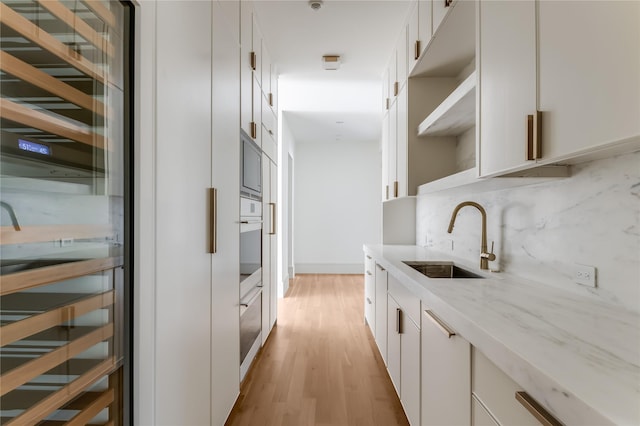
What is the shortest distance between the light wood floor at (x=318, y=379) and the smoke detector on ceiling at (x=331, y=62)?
273 centimetres

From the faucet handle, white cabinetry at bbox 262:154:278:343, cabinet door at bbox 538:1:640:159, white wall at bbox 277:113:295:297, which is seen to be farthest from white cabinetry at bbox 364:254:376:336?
cabinet door at bbox 538:1:640:159

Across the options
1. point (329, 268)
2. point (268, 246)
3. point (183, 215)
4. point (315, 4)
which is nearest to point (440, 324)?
point (183, 215)

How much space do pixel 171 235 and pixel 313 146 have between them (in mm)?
6520

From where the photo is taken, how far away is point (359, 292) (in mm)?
5785

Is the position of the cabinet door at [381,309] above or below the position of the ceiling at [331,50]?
below

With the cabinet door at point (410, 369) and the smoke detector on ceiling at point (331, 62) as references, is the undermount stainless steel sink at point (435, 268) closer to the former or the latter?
the cabinet door at point (410, 369)

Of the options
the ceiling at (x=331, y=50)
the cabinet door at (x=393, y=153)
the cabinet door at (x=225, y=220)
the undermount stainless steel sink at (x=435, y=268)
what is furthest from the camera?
the cabinet door at (x=393, y=153)

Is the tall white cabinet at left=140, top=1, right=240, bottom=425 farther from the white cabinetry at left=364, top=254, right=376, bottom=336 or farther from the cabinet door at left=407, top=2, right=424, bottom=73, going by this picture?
the white cabinetry at left=364, top=254, right=376, bottom=336

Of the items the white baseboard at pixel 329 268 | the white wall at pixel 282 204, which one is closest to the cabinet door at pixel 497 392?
the white wall at pixel 282 204

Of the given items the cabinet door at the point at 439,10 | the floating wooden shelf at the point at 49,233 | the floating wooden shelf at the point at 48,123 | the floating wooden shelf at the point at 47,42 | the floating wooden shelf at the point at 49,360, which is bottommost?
the floating wooden shelf at the point at 49,360

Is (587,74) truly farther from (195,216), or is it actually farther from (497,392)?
(195,216)

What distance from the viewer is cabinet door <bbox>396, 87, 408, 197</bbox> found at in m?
2.89

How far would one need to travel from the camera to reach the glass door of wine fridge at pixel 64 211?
70 centimetres

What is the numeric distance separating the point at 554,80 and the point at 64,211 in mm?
1325
